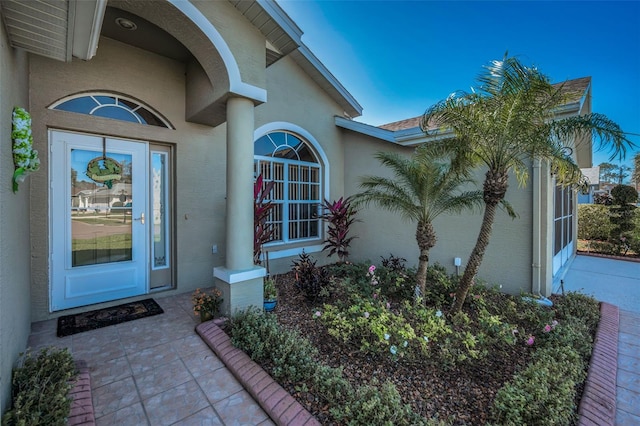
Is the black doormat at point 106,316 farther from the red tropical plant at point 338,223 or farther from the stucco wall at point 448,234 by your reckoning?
the stucco wall at point 448,234

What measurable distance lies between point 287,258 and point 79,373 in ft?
15.1

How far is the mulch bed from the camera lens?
103 inches

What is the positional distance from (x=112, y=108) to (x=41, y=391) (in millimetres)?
4254

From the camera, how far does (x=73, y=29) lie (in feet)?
7.93

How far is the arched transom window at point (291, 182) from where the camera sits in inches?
268

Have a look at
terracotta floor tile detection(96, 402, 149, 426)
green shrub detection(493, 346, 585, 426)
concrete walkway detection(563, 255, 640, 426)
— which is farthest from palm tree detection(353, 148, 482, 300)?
terracotta floor tile detection(96, 402, 149, 426)

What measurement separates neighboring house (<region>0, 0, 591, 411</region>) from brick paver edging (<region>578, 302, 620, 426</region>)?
4.31ft

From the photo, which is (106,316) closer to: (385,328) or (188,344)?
(188,344)

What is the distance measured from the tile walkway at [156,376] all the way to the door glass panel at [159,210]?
136cm

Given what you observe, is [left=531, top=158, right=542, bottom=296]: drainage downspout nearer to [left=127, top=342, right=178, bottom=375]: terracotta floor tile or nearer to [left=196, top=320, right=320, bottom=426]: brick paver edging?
[left=196, top=320, right=320, bottom=426]: brick paver edging

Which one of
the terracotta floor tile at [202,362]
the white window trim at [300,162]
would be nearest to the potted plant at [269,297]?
the terracotta floor tile at [202,362]

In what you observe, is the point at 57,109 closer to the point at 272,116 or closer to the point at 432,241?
the point at 272,116

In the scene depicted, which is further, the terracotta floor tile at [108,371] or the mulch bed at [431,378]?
the terracotta floor tile at [108,371]

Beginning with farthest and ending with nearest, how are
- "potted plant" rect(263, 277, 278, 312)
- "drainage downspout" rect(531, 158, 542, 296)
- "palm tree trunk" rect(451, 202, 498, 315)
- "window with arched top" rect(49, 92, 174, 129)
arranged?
"drainage downspout" rect(531, 158, 542, 296) → "potted plant" rect(263, 277, 278, 312) → "palm tree trunk" rect(451, 202, 498, 315) → "window with arched top" rect(49, 92, 174, 129)
